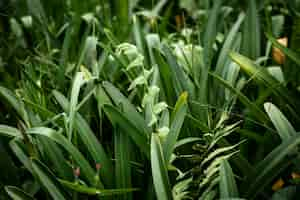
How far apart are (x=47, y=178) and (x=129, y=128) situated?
0.89 ft

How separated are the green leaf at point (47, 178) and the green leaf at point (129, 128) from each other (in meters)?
0.23

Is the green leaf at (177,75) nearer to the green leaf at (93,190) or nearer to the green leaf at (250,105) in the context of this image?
the green leaf at (250,105)

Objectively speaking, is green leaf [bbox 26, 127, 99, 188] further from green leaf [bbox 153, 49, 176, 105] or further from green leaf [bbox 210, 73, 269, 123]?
green leaf [bbox 210, 73, 269, 123]

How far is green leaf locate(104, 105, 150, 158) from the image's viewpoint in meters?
1.34

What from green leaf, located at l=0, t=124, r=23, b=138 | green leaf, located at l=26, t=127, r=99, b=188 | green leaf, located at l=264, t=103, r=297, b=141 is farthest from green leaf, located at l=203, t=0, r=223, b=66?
green leaf, located at l=0, t=124, r=23, b=138

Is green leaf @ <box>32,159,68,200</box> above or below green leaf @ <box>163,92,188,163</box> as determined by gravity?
below

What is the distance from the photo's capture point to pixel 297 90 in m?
1.68

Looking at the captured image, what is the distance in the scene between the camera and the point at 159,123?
1.42 m

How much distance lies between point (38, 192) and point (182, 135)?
0.51 meters

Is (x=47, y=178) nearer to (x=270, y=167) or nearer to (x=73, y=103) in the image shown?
(x=73, y=103)

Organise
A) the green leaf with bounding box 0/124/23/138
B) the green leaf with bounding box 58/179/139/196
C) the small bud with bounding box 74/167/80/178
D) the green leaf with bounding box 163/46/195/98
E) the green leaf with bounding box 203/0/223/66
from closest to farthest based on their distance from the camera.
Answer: the green leaf with bounding box 58/179/139/196
the small bud with bounding box 74/167/80/178
the green leaf with bounding box 0/124/23/138
the green leaf with bounding box 163/46/195/98
the green leaf with bounding box 203/0/223/66

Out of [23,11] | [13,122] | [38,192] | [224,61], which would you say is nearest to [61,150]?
[38,192]

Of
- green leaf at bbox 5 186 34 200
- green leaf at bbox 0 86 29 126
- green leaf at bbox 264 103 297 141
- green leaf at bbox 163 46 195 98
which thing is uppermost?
green leaf at bbox 163 46 195 98

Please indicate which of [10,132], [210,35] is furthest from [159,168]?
[210,35]
